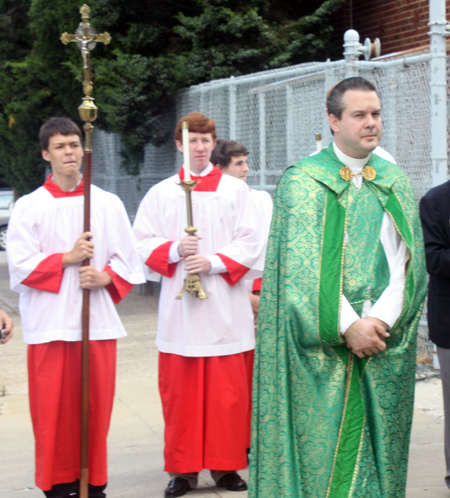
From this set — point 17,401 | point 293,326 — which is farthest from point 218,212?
point 17,401

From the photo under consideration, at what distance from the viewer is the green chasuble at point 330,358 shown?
3.41 meters

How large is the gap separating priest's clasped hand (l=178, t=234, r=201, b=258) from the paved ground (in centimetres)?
129

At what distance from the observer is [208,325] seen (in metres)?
4.50

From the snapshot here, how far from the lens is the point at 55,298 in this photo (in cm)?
425

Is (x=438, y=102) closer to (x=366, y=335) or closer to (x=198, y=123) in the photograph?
(x=198, y=123)

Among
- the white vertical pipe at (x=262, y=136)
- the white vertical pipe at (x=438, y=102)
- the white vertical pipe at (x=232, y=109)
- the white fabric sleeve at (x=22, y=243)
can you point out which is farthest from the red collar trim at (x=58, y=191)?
the white vertical pipe at (x=232, y=109)

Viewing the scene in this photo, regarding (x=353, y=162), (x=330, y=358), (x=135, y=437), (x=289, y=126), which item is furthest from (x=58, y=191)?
(x=289, y=126)

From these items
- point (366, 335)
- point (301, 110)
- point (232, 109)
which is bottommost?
point (366, 335)

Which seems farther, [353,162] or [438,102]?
[438,102]

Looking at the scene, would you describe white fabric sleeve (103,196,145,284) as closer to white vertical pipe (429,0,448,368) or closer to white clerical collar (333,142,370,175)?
white clerical collar (333,142,370,175)

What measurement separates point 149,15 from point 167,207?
621cm

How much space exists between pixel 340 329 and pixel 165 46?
7716 mm

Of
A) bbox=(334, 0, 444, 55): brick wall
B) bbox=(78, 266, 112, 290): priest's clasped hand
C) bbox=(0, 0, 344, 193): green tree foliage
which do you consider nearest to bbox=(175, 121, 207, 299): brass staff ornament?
bbox=(78, 266, 112, 290): priest's clasped hand

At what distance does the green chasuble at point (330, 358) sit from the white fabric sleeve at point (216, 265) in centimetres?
92
